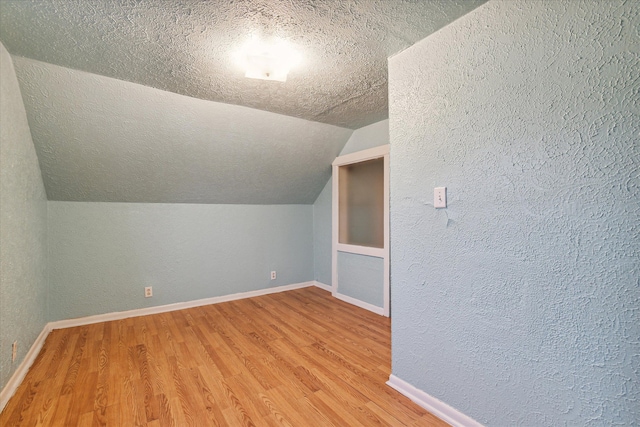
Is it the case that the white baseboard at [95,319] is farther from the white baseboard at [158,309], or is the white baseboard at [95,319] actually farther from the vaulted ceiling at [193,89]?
the vaulted ceiling at [193,89]

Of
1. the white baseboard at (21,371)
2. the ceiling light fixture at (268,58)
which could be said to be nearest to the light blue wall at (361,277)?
the ceiling light fixture at (268,58)

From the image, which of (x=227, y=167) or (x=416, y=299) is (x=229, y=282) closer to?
(x=227, y=167)

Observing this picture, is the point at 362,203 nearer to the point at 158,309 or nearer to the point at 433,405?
the point at 433,405

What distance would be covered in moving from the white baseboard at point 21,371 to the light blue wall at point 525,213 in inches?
91.5

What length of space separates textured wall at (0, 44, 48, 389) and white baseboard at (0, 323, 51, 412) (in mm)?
42

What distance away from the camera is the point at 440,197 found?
1.56m

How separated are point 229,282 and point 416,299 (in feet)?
8.60

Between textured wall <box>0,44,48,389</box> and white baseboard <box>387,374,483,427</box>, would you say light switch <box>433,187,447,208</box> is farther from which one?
textured wall <box>0,44,48,389</box>

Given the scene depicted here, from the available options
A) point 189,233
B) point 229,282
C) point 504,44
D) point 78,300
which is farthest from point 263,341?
point 504,44

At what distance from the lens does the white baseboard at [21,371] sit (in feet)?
5.48

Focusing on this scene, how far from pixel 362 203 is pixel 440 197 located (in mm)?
2023

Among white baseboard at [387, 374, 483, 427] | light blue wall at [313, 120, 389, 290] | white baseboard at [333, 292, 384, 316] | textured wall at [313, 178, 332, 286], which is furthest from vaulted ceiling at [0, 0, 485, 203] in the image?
white baseboard at [387, 374, 483, 427]

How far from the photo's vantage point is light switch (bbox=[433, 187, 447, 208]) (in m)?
1.55

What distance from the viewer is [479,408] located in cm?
141
